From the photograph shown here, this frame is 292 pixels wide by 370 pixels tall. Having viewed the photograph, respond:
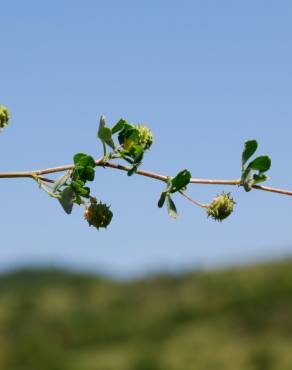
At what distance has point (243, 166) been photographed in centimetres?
169

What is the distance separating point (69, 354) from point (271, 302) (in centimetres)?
762

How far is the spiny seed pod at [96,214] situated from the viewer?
1627 mm

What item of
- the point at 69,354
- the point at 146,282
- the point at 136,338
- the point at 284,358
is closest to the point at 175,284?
the point at 146,282

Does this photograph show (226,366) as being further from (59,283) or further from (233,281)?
(59,283)

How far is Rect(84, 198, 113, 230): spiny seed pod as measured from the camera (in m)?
1.63

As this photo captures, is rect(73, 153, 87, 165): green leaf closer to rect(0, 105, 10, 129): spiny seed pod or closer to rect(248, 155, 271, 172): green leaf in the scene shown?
rect(0, 105, 10, 129): spiny seed pod

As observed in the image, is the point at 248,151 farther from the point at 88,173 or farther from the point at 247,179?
the point at 88,173

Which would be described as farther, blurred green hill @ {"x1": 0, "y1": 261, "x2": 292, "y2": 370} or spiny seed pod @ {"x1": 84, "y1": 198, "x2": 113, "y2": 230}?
blurred green hill @ {"x1": 0, "y1": 261, "x2": 292, "y2": 370}

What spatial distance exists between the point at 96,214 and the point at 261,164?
0.29 m

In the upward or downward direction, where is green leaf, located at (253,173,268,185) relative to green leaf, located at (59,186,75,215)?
upward

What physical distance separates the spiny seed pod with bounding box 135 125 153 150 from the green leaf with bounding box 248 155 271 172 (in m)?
0.18

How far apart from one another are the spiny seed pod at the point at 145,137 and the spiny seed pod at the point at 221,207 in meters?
0.19

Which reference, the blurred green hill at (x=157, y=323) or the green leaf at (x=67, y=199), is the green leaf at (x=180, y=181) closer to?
the green leaf at (x=67, y=199)

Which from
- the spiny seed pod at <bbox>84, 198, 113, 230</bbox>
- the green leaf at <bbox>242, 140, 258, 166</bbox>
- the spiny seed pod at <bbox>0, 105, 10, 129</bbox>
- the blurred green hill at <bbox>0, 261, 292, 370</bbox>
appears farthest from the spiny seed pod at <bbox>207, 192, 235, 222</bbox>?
the blurred green hill at <bbox>0, 261, 292, 370</bbox>
